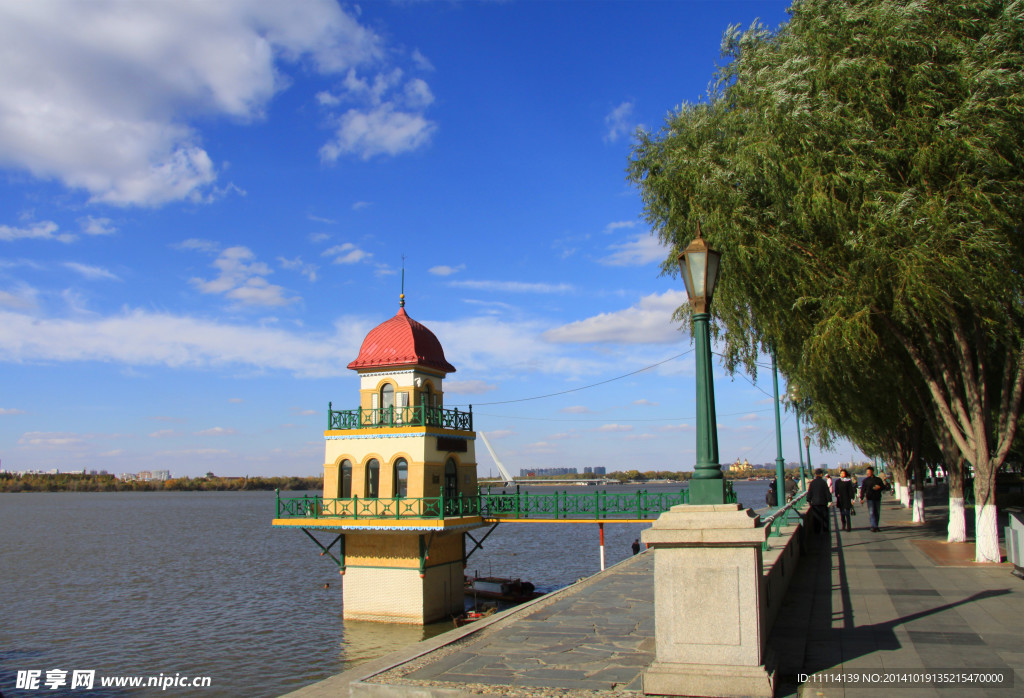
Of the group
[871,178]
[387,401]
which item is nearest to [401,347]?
[387,401]

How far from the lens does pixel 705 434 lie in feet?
23.9

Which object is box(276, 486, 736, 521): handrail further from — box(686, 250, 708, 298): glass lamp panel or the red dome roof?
box(686, 250, 708, 298): glass lamp panel

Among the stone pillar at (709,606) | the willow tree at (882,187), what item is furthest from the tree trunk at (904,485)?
the stone pillar at (709,606)

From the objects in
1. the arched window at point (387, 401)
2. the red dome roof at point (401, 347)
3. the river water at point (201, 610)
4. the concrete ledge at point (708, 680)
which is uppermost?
the red dome roof at point (401, 347)

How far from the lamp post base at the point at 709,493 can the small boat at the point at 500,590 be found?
2238 cm

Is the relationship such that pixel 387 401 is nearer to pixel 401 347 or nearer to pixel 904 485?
pixel 401 347

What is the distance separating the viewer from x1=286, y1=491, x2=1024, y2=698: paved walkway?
7.31m

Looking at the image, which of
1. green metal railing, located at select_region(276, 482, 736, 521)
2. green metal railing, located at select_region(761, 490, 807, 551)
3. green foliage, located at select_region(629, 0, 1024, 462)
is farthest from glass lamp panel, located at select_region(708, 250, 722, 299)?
green metal railing, located at select_region(276, 482, 736, 521)

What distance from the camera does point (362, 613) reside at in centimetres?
2375

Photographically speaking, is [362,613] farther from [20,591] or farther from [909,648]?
[20,591]

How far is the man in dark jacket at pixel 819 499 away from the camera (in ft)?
67.5

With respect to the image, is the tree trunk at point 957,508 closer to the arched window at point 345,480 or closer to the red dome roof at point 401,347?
the red dome roof at point 401,347

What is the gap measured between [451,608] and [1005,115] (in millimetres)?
20947

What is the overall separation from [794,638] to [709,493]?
3143 mm
